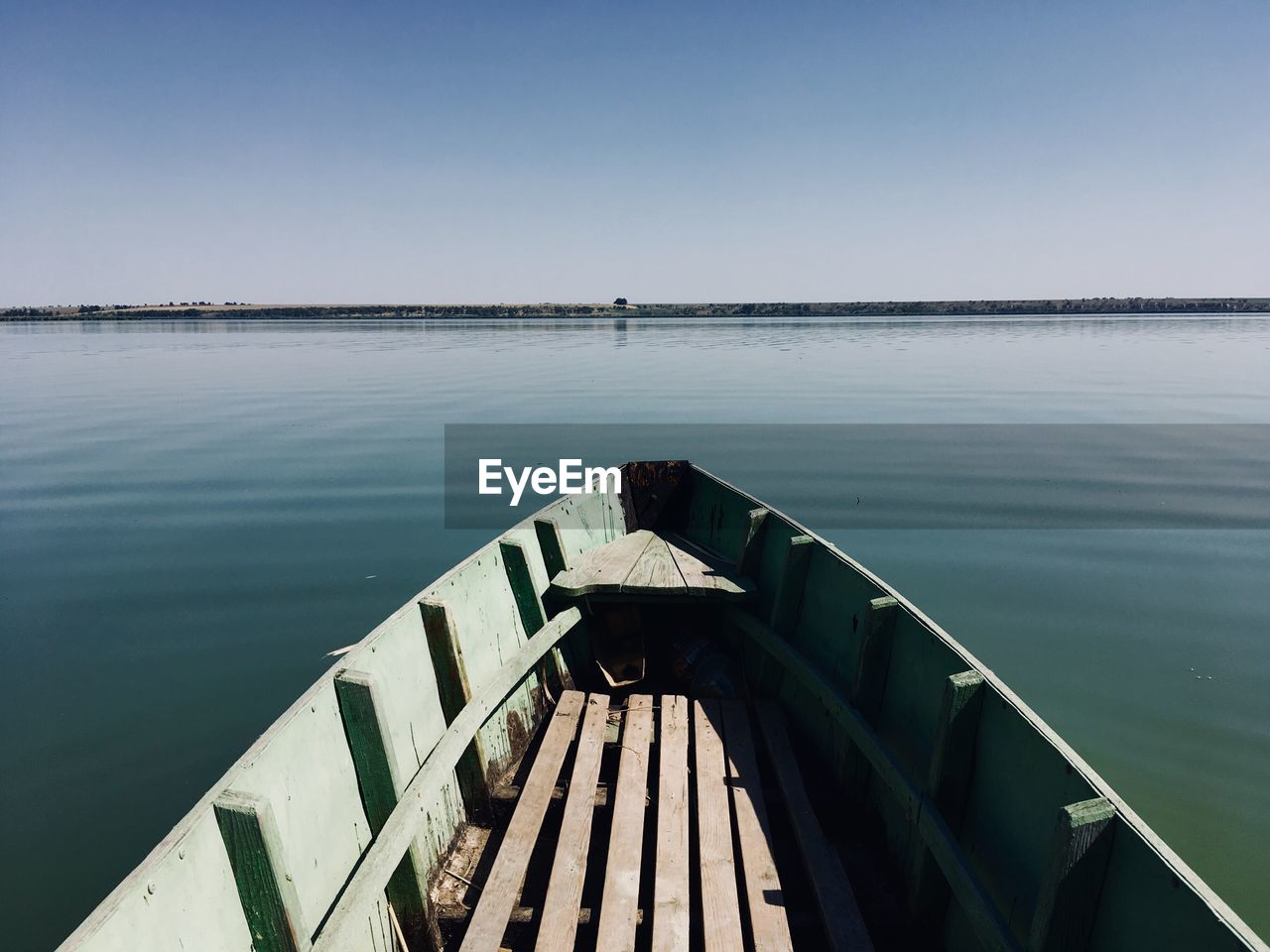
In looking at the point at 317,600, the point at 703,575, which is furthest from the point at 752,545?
the point at 317,600

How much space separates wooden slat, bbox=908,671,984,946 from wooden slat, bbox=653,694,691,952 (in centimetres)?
119

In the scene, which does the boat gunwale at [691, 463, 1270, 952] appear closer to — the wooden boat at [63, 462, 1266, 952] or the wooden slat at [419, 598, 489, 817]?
the wooden boat at [63, 462, 1266, 952]

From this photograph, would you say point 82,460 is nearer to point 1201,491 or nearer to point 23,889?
point 23,889

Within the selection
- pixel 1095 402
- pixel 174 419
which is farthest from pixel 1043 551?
pixel 174 419

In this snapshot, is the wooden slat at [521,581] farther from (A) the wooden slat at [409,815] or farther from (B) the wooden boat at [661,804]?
(A) the wooden slat at [409,815]

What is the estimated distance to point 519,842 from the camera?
13.6 feet

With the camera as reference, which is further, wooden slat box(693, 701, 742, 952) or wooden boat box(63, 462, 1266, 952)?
wooden slat box(693, 701, 742, 952)

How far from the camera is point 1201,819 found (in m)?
5.74

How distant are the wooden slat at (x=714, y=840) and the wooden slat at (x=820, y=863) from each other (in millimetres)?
378

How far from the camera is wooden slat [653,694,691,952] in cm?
348

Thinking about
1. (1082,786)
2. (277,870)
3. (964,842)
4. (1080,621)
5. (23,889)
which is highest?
(1082,786)

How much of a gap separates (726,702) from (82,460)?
18.5 meters

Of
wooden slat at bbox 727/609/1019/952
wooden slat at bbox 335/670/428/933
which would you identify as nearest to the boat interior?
wooden slat at bbox 335/670/428/933

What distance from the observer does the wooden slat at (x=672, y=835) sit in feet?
11.4
